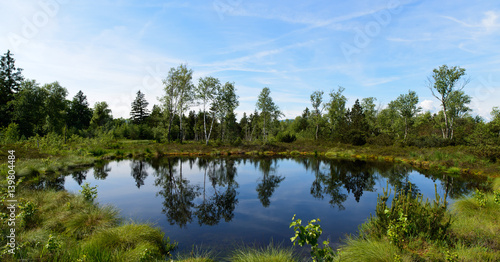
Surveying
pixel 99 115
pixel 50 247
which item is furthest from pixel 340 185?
pixel 99 115

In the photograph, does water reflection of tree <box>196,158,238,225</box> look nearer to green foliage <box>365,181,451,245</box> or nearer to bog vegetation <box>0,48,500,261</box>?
bog vegetation <box>0,48,500,261</box>

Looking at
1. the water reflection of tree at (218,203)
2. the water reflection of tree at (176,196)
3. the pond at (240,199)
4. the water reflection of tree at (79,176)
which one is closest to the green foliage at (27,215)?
the pond at (240,199)

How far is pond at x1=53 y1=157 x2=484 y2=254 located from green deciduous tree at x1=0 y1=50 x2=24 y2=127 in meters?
27.0

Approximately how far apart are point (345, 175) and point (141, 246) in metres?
15.9

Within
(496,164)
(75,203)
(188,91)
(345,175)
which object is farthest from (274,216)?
(188,91)

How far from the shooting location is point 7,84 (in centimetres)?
3397

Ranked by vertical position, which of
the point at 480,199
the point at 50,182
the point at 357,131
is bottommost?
the point at 50,182

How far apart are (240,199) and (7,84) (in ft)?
143

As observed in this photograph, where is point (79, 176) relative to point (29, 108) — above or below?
below

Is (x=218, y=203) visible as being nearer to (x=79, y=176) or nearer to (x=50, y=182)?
(x=50, y=182)

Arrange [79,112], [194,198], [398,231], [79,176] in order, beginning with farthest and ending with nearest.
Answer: [79,112] < [79,176] < [194,198] < [398,231]

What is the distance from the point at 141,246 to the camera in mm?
4793

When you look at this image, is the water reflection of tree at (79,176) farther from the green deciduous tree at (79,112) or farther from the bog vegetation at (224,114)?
the green deciduous tree at (79,112)

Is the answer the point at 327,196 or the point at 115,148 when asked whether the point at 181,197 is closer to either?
the point at 327,196
